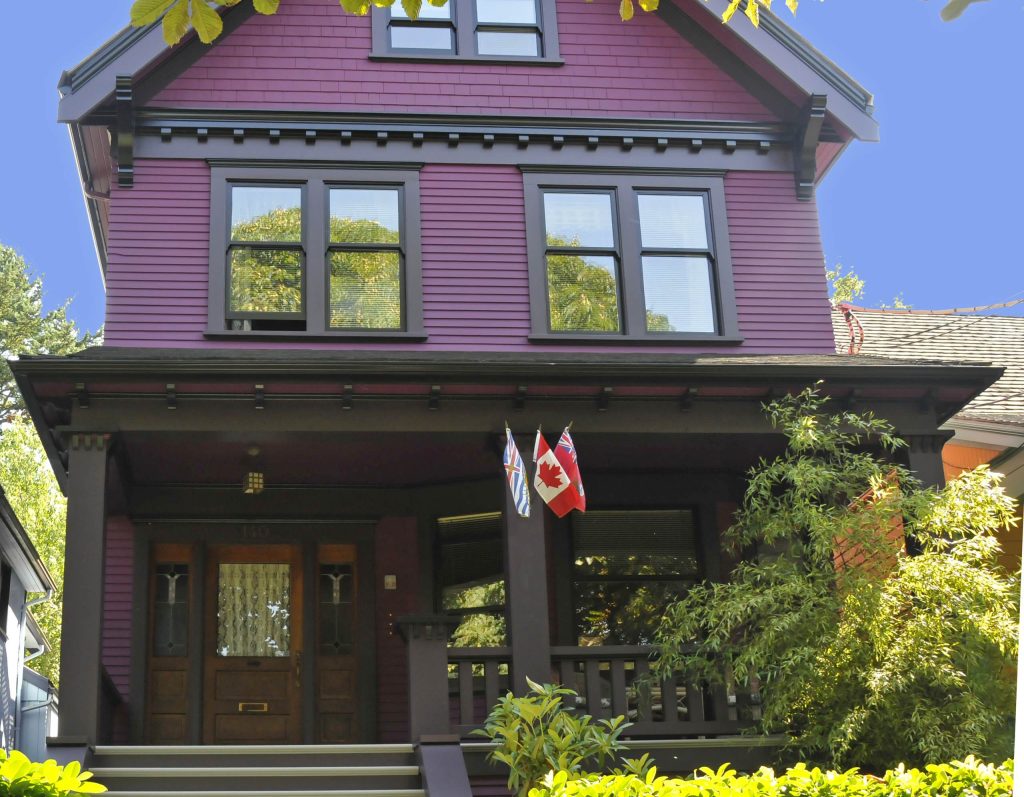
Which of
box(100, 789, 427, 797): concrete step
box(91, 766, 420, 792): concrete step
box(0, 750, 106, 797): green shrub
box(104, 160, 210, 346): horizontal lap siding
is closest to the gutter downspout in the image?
box(104, 160, 210, 346): horizontal lap siding

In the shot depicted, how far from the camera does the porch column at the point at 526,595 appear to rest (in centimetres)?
930

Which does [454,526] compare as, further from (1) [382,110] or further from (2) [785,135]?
(2) [785,135]

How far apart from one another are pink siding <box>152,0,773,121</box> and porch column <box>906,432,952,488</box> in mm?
3917

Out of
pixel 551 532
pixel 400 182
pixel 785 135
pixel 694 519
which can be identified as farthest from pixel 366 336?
pixel 785 135

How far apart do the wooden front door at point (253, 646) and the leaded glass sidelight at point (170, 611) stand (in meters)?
0.21

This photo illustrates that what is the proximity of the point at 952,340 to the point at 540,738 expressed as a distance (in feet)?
30.4

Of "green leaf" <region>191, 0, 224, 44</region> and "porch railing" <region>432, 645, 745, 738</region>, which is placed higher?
"green leaf" <region>191, 0, 224, 44</region>

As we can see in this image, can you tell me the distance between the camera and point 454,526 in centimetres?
1178

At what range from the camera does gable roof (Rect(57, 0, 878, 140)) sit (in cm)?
1152

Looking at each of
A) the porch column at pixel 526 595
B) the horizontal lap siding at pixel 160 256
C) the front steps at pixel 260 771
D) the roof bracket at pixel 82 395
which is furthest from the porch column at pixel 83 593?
the porch column at pixel 526 595

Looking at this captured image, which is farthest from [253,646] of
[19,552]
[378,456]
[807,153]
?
[807,153]

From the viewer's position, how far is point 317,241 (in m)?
11.6

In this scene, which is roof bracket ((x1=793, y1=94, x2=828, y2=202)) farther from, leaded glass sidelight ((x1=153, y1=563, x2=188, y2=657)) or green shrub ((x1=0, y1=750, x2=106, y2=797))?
green shrub ((x1=0, y1=750, x2=106, y2=797))

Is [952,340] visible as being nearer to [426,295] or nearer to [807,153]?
[807,153]
